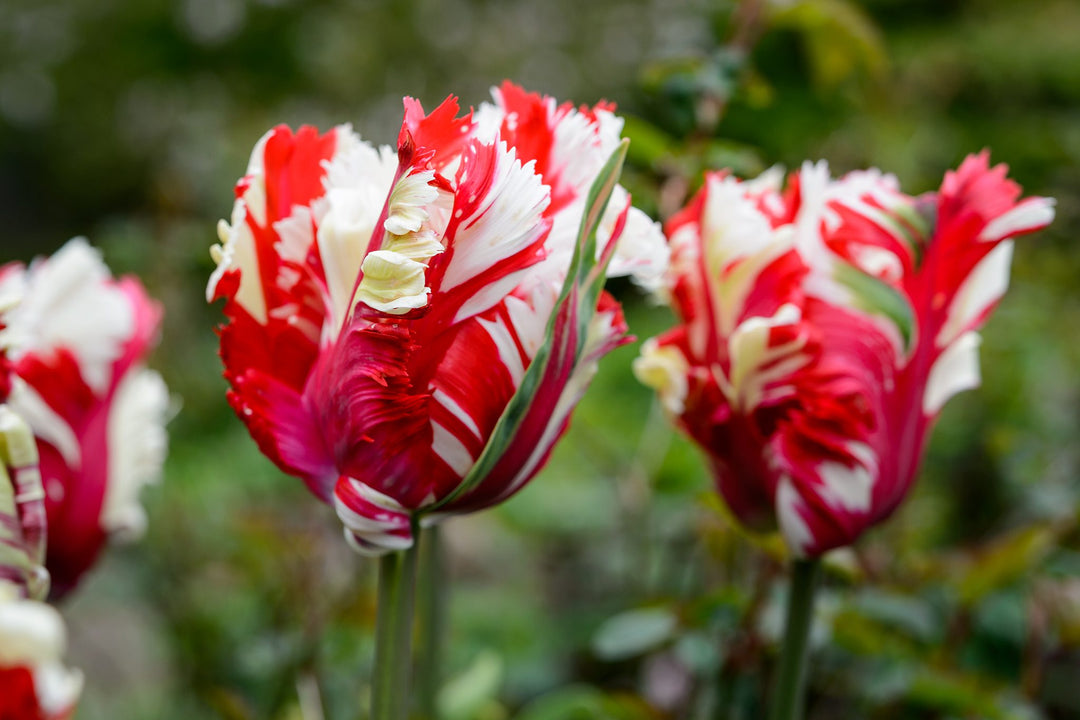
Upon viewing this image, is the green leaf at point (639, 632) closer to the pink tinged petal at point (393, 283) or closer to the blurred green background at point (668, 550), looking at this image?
the blurred green background at point (668, 550)

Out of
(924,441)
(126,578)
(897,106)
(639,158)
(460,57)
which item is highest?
(460,57)

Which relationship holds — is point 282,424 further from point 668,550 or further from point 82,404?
point 668,550

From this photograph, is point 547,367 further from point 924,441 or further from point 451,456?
point 924,441

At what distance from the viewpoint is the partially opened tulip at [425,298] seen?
0.24m

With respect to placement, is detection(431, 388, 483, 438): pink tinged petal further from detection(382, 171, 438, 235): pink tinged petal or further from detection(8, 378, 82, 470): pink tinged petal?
detection(8, 378, 82, 470): pink tinged petal

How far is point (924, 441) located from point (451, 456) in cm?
20

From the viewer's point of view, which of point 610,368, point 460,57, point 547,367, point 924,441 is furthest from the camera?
point 460,57

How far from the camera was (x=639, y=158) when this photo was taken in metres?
0.53

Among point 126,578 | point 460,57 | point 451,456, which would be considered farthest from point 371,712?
point 460,57

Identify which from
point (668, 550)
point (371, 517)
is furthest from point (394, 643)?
point (668, 550)

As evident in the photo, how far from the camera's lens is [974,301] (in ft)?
1.13

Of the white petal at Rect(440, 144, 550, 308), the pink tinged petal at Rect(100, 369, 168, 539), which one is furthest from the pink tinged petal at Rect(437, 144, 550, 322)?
the pink tinged petal at Rect(100, 369, 168, 539)

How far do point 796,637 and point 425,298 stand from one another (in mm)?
203

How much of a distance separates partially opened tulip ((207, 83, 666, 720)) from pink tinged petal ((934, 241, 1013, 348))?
13 centimetres
